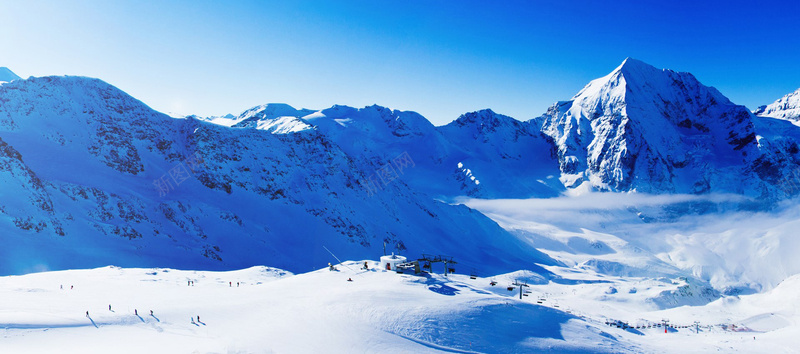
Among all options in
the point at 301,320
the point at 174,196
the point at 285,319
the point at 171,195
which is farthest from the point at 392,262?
the point at 171,195

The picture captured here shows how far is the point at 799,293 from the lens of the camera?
83.7m

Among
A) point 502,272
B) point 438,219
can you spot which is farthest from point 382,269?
point 438,219

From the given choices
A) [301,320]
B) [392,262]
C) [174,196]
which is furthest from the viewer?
[174,196]

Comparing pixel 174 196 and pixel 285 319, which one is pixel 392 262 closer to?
pixel 285 319

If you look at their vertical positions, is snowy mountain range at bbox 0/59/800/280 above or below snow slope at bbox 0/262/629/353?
above

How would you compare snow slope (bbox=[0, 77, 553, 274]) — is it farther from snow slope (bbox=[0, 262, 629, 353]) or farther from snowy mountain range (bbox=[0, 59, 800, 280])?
snow slope (bbox=[0, 262, 629, 353])

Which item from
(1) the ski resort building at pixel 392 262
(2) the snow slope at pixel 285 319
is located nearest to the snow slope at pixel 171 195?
(2) the snow slope at pixel 285 319

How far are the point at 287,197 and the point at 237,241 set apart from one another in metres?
19.3

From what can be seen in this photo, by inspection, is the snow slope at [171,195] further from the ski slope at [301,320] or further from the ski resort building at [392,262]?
the ski resort building at [392,262]

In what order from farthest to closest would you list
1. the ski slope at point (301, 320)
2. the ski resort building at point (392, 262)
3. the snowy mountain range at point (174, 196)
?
the snowy mountain range at point (174, 196) → the ski resort building at point (392, 262) → the ski slope at point (301, 320)

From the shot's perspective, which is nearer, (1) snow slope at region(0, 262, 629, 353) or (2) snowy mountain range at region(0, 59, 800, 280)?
(1) snow slope at region(0, 262, 629, 353)

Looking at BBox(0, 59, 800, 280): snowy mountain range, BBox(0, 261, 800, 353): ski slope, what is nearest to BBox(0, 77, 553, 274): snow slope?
BBox(0, 59, 800, 280): snowy mountain range

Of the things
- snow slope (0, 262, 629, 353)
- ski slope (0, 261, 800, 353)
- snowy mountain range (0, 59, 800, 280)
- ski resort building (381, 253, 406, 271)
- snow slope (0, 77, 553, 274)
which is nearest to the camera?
snow slope (0, 262, 629, 353)

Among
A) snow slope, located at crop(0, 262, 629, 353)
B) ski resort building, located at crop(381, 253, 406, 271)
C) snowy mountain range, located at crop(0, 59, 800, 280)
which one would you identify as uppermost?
snowy mountain range, located at crop(0, 59, 800, 280)
